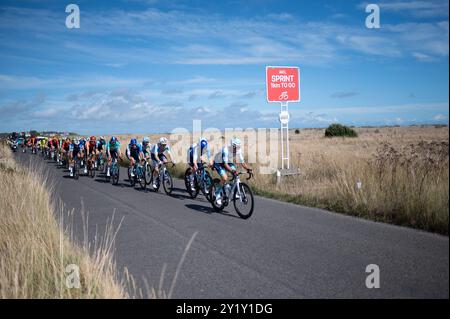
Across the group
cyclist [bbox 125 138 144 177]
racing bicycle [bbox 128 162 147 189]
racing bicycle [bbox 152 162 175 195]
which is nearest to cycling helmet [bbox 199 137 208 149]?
racing bicycle [bbox 152 162 175 195]

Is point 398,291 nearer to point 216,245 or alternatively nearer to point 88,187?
point 216,245

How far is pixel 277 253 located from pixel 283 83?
10.3 m

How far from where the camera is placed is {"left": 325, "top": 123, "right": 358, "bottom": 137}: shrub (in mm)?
53784

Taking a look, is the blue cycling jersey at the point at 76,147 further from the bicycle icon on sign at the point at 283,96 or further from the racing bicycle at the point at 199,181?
the bicycle icon on sign at the point at 283,96

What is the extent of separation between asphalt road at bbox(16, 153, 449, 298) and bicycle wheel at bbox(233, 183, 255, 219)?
0.78ft

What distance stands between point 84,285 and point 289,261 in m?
2.99

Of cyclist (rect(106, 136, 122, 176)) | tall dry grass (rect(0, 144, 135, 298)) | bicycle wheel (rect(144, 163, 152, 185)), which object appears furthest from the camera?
cyclist (rect(106, 136, 122, 176))

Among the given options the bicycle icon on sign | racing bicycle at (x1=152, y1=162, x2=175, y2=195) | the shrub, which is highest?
the shrub

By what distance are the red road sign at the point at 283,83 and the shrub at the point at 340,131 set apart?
40.9m

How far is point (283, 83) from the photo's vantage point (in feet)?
49.2

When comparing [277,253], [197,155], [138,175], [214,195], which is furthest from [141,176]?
[277,253]

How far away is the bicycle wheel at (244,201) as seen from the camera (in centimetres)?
877

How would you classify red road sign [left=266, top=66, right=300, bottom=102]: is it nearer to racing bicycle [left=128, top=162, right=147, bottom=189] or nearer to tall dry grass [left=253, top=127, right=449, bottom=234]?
tall dry grass [left=253, top=127, right=449, bottom=234]
